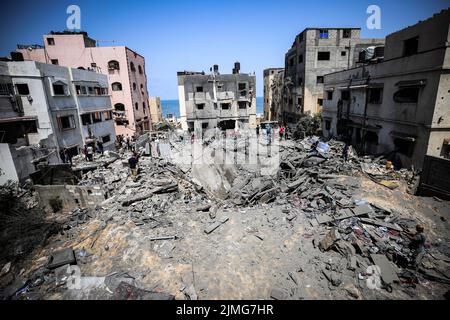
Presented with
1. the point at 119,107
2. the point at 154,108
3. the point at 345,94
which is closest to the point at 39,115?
the point at 119,107

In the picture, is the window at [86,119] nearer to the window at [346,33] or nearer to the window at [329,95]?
the window at [329,95]

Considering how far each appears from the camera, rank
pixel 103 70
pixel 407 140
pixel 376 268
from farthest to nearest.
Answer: pixel 103 70, pixel 407 140, pixel 376 268

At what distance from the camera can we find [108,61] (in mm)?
30047

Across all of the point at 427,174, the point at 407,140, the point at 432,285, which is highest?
the point at 407,140

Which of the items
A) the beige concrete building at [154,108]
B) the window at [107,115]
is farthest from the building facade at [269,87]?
the window at [107,115]

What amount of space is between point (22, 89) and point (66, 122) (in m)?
4.03

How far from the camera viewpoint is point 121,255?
7.75 m

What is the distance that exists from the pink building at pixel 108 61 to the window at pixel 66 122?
10.4 meters

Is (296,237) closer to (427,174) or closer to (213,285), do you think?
(213,285)

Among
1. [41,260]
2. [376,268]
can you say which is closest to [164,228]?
[41,260]

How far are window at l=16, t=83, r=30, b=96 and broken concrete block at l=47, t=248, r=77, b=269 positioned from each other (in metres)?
15.6

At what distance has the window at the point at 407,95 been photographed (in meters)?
13.8

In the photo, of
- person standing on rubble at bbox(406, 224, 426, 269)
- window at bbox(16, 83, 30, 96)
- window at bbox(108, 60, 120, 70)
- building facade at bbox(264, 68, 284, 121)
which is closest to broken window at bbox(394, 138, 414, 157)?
person standing on rubble at bbox(406, 224, 426, 269)

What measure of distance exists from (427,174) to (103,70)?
35.9m
